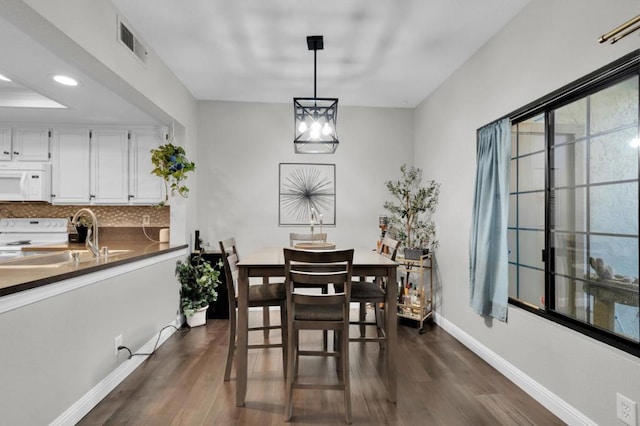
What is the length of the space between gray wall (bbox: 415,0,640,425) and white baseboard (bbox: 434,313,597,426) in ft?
0.12

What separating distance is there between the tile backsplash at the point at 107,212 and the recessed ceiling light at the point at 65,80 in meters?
1.76

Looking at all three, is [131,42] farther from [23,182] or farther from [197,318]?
[197,318]

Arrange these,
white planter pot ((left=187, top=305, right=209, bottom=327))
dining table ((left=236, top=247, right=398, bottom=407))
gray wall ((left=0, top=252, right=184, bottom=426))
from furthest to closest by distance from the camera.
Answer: white planter pot ((left=187, top=305, right=209, bottom=327)) → dining table ((left=236, top=247, right=398, bottom=407)) → gray wall ((left=0, top=252, right=184, bottom=426))

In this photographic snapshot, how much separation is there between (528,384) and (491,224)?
1.19 m

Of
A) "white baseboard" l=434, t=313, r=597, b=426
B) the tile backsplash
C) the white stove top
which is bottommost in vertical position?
"white baseboard" l=434, t=313, r=597, b=426

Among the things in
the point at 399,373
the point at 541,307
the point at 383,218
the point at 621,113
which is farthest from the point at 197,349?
the point at 621,113

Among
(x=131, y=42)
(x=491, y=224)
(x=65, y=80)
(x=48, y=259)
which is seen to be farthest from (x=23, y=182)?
(x=491, y=224)

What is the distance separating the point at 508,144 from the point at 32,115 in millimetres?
4689

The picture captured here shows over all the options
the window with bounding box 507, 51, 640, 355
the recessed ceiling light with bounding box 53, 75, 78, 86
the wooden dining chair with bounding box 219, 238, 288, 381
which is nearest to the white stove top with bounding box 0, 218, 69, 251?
the recessed ceiling light with bounding box 53, 75, 78, 86

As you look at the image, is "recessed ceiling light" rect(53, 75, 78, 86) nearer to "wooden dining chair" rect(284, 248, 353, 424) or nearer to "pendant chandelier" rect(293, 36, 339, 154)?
"pendant chandelier" rect(293, 36, 339, 154)

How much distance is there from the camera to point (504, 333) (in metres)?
2.73

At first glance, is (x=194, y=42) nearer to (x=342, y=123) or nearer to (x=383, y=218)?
(x=342, y=123)

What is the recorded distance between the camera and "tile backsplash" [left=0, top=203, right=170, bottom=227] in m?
4.26

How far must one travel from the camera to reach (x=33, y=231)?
166 inches
